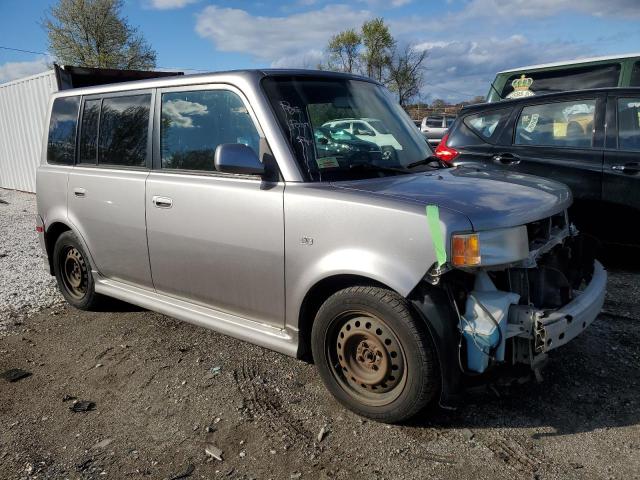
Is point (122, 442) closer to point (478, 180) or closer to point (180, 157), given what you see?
point (180, 157)

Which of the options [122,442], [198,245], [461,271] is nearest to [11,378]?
[122,442]

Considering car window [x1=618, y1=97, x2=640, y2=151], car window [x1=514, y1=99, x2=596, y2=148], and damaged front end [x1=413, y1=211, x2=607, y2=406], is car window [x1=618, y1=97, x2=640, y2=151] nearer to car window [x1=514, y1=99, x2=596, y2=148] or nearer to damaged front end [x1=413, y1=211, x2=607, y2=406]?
car window [x1=514, y1=99, x2=596, y2=148]

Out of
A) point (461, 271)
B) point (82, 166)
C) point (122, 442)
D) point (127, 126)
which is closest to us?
point (461, 271)

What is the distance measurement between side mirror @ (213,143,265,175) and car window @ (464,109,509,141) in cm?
369

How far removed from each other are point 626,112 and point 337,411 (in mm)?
4126

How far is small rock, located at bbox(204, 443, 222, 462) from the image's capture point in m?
2.80

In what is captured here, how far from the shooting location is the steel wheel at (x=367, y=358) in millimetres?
2877

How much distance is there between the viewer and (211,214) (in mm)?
3465

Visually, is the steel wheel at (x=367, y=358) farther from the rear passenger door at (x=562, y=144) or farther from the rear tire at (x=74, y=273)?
the rear passenger door at (x=562, y=144)

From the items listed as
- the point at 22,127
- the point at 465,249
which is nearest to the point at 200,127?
the point at 465,249

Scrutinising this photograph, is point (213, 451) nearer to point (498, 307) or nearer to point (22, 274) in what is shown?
point (498, 307)

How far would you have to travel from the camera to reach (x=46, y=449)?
9.64 ft

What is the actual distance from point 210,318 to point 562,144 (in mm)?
3982

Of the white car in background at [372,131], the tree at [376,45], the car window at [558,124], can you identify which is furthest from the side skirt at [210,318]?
the tree at [376,45]
